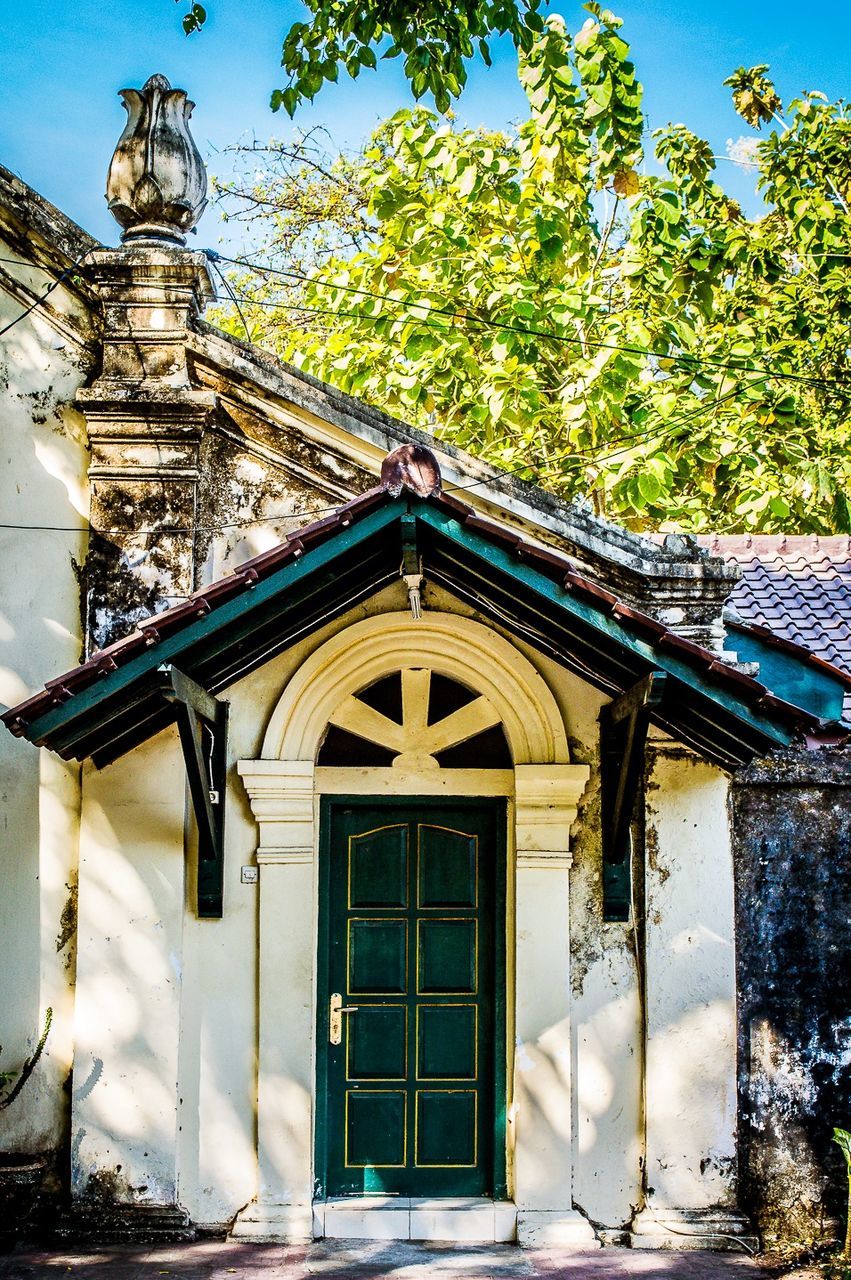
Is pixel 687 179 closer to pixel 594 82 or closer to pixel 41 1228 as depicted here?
pixel 594 82

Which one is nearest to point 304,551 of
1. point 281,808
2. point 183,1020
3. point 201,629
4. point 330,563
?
point 330,563

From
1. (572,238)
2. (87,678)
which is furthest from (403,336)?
(87,678)

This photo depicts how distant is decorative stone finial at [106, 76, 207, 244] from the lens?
6668 millimetres

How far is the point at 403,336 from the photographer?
11.3 metres

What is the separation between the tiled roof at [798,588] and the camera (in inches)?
333

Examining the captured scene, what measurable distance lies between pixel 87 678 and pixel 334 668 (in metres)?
1.51

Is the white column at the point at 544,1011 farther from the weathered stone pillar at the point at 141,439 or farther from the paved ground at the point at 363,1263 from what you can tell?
the weathered stone pillar at the point at 141,439

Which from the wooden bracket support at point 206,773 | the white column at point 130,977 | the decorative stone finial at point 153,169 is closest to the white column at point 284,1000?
the wooden bracket support at point 206,773

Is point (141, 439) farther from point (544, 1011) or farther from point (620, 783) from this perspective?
point (544, 1011)

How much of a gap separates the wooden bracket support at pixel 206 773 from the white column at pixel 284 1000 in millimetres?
164

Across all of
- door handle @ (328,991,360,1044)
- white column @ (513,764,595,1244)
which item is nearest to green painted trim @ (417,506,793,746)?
white column @ (513,764,595,1244)

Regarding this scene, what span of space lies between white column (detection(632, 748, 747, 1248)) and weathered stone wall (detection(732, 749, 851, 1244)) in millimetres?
157

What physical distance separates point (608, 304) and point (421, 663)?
20.1 feet

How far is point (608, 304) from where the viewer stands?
1140cm
